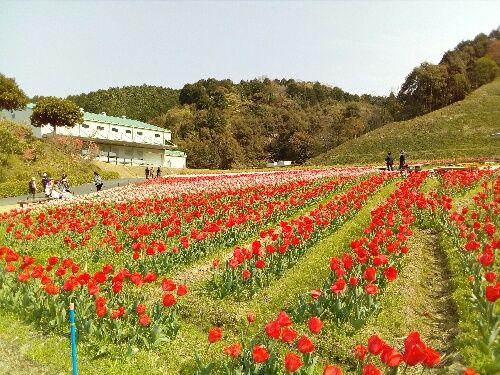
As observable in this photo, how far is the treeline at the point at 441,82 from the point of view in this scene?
3834 inches

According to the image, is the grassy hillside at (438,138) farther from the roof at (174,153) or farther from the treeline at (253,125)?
the roof at (174,153)

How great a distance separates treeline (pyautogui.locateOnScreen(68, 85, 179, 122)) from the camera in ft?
371

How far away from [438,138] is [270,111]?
3754cm

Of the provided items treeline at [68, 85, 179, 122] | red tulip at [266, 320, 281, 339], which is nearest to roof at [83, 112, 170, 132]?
treeline at [68, 85, 179, 122]

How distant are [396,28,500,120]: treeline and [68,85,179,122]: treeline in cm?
5593

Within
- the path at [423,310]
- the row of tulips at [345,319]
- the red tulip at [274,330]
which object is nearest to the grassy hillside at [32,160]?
the path at [423,310]

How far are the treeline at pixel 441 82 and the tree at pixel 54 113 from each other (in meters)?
66.0

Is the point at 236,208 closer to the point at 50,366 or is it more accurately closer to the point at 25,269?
the point at 25,269

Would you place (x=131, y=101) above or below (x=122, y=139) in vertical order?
above

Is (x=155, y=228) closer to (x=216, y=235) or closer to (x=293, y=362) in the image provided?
(x=216, y=235)

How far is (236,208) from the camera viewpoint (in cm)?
1914

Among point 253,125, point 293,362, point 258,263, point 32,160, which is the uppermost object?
point 253,125

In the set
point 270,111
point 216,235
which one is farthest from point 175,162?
point 216,235

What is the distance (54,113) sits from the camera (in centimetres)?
5866
